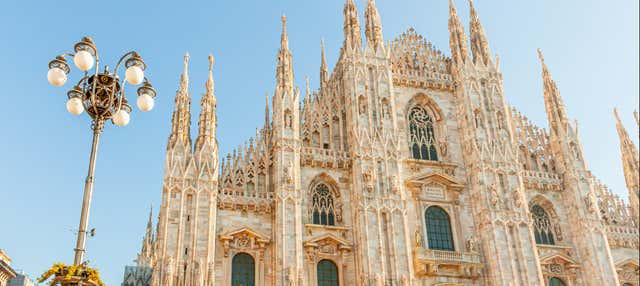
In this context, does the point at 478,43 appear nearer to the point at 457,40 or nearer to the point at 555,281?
the point at 457,40

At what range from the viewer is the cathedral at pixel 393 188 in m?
23.6

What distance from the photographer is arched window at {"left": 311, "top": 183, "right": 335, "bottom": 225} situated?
25547 mm

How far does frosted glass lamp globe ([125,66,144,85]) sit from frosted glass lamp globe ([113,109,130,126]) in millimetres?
652

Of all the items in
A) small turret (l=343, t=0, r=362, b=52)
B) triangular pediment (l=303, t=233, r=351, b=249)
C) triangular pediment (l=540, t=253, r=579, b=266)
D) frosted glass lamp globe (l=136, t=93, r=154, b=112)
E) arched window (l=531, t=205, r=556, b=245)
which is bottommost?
triangular pediment (l=540, t=253, r=579, b=266)

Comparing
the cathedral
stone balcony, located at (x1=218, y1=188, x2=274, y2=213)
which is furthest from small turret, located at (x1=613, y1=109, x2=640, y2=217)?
stone balcony, located at (x1=218, y1=188, x2=274, y2=213)

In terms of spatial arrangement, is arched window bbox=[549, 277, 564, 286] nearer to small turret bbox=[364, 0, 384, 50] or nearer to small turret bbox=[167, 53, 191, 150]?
small turret bbox=[364, 0, 384, 50]

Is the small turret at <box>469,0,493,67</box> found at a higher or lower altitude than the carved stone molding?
higher

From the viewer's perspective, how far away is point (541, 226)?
28.8m

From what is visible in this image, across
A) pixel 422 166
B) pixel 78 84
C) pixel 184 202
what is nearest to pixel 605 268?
pixel 422 166

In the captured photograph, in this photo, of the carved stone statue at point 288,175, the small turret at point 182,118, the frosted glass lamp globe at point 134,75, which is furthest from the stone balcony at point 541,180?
the frosted glass lamp globe at point 134,75

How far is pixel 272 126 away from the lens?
26.7 metres

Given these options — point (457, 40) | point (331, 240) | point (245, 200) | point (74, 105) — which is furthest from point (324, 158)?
point (74, 105)

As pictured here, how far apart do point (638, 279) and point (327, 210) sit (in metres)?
15.5

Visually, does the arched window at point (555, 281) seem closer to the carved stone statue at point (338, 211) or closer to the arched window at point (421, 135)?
the arched window at point (421, 135)
